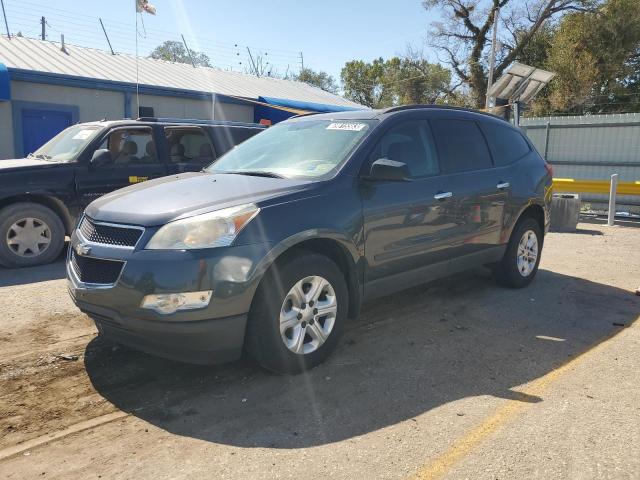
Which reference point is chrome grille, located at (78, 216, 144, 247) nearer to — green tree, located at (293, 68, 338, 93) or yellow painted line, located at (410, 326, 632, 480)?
yellow painted line, located at (410, 326, 632, 480)

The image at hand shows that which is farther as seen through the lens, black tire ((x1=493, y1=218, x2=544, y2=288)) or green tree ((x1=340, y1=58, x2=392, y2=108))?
green tree ((x1=340, y1=58, x2=392, y2=108))

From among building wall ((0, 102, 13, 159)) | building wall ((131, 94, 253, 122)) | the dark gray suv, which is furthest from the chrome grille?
building wall ((131, 94, 253, 122))

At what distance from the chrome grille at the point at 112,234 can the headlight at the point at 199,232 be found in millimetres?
169

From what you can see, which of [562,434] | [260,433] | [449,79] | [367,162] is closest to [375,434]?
[260,433]

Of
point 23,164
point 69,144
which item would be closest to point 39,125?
point 69,144

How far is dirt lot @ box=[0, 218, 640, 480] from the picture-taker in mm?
2740

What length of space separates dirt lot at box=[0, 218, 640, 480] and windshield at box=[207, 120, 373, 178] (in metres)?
1.45

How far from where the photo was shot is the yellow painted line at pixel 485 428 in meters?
2.69

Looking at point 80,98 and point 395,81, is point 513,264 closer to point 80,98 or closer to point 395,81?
point 80,98

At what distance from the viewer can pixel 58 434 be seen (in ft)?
9.81

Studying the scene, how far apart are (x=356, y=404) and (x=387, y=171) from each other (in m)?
1.68

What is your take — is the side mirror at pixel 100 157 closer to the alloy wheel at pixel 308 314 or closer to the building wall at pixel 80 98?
the alloy wheel at pixel 308 314

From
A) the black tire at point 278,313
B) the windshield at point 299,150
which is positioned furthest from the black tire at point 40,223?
the black tire at point 278,313

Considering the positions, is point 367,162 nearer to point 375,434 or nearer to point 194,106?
point 375,434
